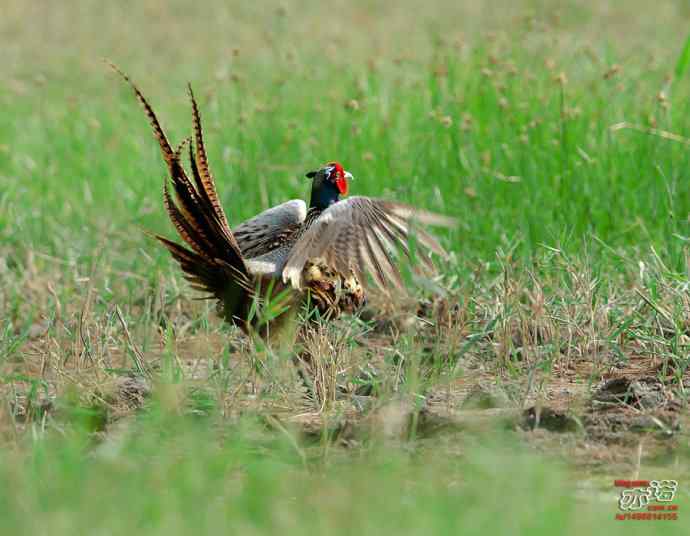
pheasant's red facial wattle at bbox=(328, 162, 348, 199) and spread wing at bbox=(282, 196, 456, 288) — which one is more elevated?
pheasant's red facial wattle at bbox=(328, 162, 348, 199)

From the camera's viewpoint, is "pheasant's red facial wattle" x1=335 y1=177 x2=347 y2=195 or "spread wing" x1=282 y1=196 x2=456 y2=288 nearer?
"spread wing" x1=282 y1=196 x2=456 y2=288

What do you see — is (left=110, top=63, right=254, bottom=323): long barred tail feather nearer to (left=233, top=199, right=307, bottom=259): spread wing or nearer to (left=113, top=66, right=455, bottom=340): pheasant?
(left=113, top=66, right=455, bottom=340): pheasant

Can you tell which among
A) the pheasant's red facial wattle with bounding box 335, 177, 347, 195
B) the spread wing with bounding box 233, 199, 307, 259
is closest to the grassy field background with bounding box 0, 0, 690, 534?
the spread wing with bounding box 233, 199, 307, 259

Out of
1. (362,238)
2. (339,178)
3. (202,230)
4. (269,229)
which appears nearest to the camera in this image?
(362,238)

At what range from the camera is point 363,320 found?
5801 mm

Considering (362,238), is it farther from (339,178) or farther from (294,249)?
(339,178)

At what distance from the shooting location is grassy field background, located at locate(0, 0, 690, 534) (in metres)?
3.27

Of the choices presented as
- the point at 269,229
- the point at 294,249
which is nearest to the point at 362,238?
the point at 294,249

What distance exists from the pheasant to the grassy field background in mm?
175

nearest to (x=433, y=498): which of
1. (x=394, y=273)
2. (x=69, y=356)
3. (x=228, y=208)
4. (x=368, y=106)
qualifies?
(x=394, y=273)

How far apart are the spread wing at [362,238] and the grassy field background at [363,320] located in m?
0.23

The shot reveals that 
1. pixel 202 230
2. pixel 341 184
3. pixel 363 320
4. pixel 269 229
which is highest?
pixel 341 184

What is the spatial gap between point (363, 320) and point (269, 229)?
0.69 m

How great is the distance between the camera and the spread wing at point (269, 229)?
5367 millimetres
